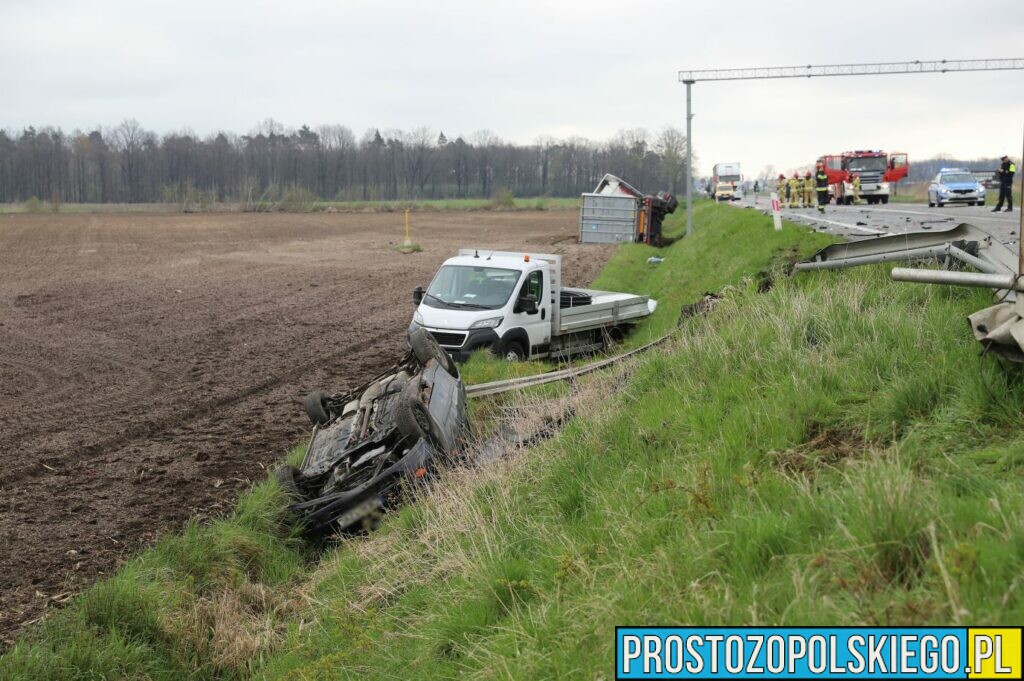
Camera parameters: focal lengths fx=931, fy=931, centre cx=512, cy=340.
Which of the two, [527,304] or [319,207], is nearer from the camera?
[527,304]

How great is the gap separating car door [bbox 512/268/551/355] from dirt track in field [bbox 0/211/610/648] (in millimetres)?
2905

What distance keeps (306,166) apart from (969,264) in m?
149

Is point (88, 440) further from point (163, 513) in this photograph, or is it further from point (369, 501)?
point (369, 501)

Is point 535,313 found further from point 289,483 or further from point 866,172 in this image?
point 866,172

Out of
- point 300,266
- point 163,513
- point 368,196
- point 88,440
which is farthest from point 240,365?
point 368,196

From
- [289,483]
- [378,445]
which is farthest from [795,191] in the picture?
[289,483]

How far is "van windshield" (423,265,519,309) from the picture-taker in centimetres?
1577

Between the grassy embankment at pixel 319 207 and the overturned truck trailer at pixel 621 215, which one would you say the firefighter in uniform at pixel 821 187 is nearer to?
the overturned truck trailer at pixel 621 215

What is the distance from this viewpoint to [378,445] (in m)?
9.33

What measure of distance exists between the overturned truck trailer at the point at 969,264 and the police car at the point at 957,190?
2883 centimetres

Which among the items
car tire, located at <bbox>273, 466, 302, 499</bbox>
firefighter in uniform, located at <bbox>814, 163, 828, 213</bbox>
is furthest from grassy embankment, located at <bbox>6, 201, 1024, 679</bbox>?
firefighter in uniform, located at <bbox>814, 163, 828, 213</bbox>

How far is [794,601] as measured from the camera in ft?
12.0

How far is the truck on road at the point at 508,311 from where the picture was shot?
15.2 metres

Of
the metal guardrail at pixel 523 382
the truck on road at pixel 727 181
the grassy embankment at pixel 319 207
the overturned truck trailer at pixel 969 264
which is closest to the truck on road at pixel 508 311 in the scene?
the metal guardrail at pixel 523 382
